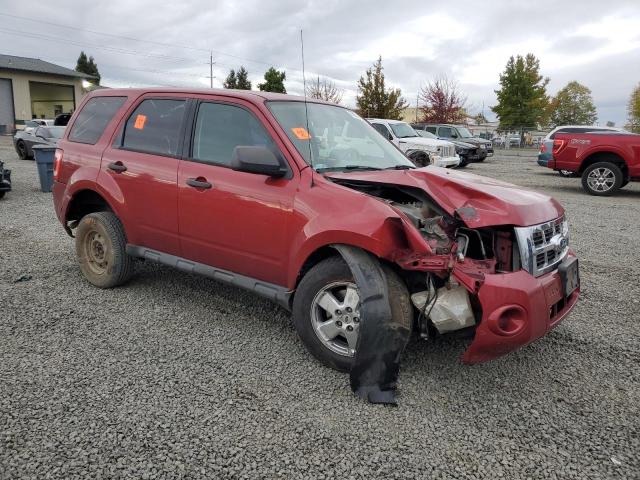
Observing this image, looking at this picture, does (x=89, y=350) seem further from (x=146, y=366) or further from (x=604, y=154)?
(x=604, y=154)

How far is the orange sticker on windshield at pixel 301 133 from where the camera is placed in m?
3.56

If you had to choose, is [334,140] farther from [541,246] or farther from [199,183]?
[541,246]

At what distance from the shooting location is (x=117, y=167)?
429 centimetres

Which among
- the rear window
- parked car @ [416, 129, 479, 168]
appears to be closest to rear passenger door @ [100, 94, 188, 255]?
the rear window

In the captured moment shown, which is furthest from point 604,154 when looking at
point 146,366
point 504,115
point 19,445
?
point 504,115

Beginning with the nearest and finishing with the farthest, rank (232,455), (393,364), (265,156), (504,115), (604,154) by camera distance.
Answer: (232,455), (393,364), (265,156), (604,154), (504,115)

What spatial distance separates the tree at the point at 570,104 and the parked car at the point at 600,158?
61.7m

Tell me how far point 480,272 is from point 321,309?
106cm

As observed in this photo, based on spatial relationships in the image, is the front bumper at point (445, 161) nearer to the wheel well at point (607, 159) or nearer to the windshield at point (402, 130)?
the windshield at point (402, 130)

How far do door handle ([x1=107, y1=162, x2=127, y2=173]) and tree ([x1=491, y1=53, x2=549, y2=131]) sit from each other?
41.7 meters

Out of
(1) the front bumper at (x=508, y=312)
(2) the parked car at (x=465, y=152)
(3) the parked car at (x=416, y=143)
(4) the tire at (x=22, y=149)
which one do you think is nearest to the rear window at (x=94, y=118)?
(1) the front bumper at (x=508, y=312)

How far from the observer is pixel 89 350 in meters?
3.46

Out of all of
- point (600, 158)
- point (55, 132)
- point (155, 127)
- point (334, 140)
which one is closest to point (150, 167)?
point (155, 127)

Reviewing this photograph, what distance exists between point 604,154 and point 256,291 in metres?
11.3
